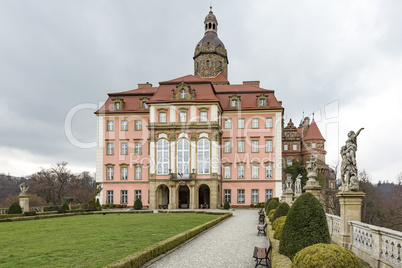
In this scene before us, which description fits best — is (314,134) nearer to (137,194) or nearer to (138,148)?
(138,148)

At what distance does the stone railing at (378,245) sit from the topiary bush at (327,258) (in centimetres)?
165

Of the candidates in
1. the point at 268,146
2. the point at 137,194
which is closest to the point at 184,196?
the point at 137,194

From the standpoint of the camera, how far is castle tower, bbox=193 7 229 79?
171 ft

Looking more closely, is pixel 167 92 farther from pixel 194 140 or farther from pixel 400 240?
pixel 400 240

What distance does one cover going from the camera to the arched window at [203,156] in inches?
1481

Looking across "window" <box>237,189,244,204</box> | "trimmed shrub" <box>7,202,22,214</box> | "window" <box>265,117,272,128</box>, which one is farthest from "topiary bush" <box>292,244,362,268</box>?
"window" <box>265,117,272,128</box>

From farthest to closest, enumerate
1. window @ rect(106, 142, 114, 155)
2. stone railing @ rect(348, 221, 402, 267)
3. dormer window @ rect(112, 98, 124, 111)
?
1. dormer window @ rect(112, 98, 124, 111)
2. window @ rect(106, 142, 114, 155)
3. stone railing @ rect(348, 221, 402, 267)

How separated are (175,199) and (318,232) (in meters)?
30.6

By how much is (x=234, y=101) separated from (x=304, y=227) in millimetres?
35066

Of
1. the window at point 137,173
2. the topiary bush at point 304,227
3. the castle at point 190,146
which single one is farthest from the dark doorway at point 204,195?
the topiary bush at point 304,227

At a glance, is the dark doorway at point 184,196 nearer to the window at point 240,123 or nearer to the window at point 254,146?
the window at point 254,146

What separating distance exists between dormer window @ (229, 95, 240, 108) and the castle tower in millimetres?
11012

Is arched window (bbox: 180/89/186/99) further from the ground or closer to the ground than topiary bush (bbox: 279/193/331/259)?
further from the ground

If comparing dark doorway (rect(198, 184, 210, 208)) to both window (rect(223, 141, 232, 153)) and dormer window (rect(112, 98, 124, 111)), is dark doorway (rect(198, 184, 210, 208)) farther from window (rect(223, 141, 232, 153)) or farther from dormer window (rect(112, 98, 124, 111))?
dormer window (rect(112, 98, 124, 111))
